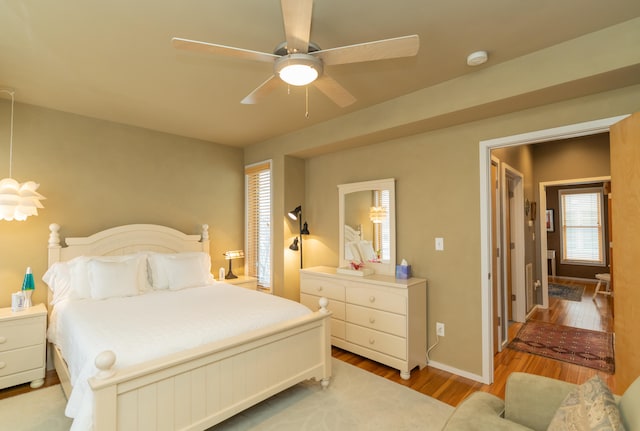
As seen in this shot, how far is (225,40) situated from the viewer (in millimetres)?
2055

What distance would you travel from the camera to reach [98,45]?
6.84 ft

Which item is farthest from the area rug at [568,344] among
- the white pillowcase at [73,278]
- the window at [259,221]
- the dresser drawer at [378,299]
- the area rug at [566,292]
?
the white pillowcase at [73,278]

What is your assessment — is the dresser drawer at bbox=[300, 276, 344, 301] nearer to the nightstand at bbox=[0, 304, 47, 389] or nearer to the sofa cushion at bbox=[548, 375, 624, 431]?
the sofa cushion at bbox=[548, 375, 624, 431]

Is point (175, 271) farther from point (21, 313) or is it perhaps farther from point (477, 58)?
point (477, 58)

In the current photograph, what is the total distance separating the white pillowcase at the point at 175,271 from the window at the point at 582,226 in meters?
8.02

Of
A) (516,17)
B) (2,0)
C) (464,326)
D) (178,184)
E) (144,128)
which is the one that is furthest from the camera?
(178,184)

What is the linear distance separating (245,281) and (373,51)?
3.34 metres

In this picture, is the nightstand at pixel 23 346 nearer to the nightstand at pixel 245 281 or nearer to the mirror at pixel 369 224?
the nightstand at pixel 245 281

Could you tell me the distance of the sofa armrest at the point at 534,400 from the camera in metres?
1.43

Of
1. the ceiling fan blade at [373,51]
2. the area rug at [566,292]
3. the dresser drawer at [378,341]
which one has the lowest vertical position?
the area rug at [566,292]

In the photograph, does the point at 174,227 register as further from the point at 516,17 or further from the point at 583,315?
the point at 583,315

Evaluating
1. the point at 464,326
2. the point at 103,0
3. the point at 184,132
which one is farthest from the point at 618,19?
the point at 184,132

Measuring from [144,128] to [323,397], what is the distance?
3560mm

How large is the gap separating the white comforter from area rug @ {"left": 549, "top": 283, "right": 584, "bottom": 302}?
5530mm
